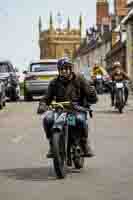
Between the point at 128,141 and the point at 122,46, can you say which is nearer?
the point at 128,141

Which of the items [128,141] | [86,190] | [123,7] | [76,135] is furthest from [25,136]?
[123,7]

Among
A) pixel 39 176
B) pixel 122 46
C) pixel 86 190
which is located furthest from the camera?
pixel 122 46

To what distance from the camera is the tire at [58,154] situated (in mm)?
11047

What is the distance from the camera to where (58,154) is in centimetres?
1109

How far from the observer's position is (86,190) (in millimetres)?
10102

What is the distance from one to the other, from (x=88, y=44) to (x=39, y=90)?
92.9 meters

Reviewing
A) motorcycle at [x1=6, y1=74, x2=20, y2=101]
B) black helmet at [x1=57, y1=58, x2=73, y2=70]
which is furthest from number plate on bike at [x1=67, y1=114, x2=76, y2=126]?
motorcycle at [x1=6, y1=74, x2=20, y2=101]

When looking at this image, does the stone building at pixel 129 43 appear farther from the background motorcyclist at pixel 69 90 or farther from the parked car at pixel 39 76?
the background motorcyclist at pixel 69 90

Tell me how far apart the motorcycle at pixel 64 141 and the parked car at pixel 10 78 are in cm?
2639

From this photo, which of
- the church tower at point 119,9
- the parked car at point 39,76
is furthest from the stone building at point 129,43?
the parked car at point 39,76

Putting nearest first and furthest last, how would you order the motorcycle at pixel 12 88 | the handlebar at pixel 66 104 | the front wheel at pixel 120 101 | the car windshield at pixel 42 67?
1. the handlebar at pixel 66 104
2. the front wheel at pixel 120 101
3. the car windshield at pixel 42 67
4. the motorcycle at pixel 12 88

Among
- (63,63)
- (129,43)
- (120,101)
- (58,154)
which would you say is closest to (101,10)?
(129,43)

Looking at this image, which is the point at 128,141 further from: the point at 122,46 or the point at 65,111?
the point at 122,46

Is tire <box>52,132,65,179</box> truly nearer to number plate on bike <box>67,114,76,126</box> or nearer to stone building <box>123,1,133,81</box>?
number plate on bike <box>67,114,76,126</box>
